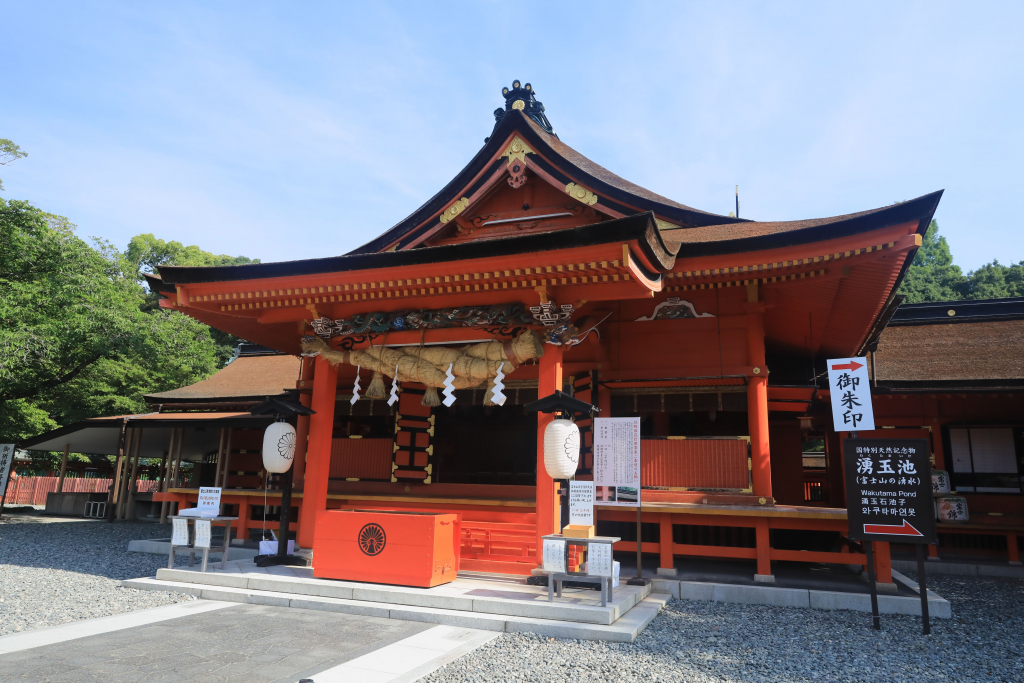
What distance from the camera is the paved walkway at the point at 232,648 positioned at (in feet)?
14.7

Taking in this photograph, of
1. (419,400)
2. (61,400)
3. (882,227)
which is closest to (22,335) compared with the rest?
(61,400)

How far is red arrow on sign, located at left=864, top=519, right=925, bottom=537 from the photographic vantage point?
21.2 ft

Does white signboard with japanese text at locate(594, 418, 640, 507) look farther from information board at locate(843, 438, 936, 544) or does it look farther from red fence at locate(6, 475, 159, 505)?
red fence at locate(6, 475, 159, 505)

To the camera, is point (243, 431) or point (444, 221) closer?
point (444, 221)

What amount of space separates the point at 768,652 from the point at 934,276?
45439 millimetres

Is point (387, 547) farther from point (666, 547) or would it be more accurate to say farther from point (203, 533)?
point (666, 547)

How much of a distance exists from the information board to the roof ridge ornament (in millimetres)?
7331

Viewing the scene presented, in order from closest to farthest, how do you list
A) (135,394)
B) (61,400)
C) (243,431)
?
(243,431) < (61,400) < (135,394)

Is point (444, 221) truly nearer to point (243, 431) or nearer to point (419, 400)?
point (419, 400)

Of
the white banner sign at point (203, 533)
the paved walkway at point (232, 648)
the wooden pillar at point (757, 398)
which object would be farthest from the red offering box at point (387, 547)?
the wooden pillar at point (757, 398)

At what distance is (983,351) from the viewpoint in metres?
13.8

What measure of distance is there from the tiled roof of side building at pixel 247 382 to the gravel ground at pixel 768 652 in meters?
13.3

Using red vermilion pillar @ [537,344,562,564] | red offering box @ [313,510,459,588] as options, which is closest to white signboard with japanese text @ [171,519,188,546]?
red offering box @ [313,510,459,588]

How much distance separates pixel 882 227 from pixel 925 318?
34.9ft
